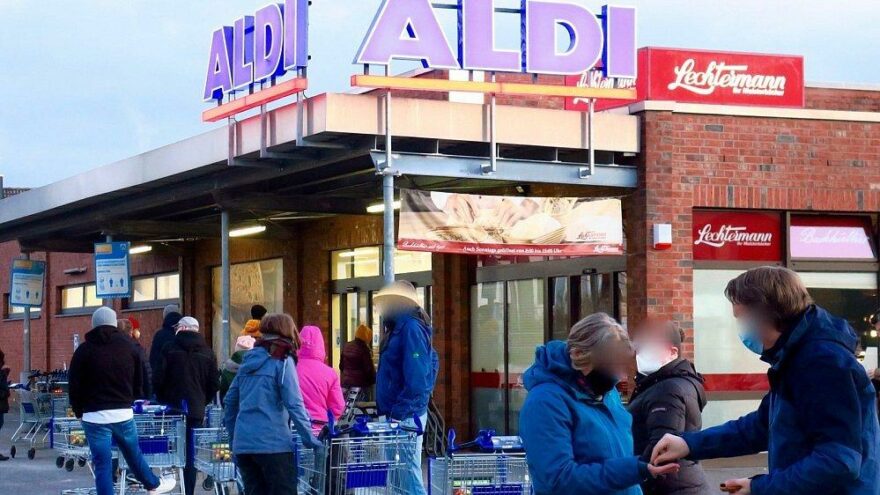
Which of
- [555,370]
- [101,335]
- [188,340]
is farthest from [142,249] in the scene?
[555,370]

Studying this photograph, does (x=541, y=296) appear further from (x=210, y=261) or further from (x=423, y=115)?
(x=210, y=261)

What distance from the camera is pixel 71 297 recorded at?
34.6 m

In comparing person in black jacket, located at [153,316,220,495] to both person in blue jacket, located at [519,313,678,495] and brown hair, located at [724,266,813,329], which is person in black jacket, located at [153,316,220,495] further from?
brown hair, located at [724,266,813,329]

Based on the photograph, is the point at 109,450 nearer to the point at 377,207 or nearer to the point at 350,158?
the point at 350,158

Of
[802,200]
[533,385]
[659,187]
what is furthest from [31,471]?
[533,385]

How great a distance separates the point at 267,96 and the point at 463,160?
7.25 feet

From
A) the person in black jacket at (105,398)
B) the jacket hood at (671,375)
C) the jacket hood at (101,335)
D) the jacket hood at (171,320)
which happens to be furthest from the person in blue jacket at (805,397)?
the jacket hood at (171,320)

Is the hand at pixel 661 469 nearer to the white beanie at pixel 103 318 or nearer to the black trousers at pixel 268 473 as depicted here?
the black trousers at pixel 268 473

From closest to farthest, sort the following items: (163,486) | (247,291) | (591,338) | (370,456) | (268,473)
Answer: (591,338), (268,473), (370,456), (163,486), (247,291)

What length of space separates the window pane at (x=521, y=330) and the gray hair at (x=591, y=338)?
12661mm

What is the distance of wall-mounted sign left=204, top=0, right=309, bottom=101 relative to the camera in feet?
48.1

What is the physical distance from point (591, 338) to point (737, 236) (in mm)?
11492

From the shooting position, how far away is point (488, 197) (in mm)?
14906

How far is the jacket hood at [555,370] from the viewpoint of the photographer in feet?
17.0
